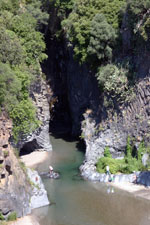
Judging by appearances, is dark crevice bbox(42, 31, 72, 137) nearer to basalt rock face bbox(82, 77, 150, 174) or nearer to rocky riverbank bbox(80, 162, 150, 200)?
basalt rock face bbox(82, 77, 150, 174)

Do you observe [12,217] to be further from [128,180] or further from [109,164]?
[109,164]

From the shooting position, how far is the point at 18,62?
30.1 metres

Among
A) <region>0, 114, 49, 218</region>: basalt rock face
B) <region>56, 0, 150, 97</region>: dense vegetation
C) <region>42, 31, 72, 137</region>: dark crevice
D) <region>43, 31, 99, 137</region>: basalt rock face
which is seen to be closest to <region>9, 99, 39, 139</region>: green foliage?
<region>0, 114, 49, 218</region>: basalt rock face

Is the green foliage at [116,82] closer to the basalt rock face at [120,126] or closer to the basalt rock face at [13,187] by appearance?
the basalt rock face at [120,126]

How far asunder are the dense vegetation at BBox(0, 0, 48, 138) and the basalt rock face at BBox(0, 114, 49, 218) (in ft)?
8.62

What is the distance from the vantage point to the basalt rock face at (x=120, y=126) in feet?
100

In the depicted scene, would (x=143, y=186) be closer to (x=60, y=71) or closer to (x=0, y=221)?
(x=0, y=221)

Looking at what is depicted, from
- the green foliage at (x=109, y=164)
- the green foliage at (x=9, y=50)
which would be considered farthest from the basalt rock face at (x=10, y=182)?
the green foliage at (x=109, y=164)

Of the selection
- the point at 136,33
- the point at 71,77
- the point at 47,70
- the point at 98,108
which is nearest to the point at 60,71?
the point at 47,70

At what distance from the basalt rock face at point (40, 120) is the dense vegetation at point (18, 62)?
197 centimetres

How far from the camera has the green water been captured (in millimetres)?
22406

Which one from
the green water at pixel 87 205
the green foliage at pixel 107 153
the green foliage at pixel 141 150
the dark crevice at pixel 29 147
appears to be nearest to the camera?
the green water at pixel 87 205

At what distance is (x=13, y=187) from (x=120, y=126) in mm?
13573

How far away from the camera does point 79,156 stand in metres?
36.3
